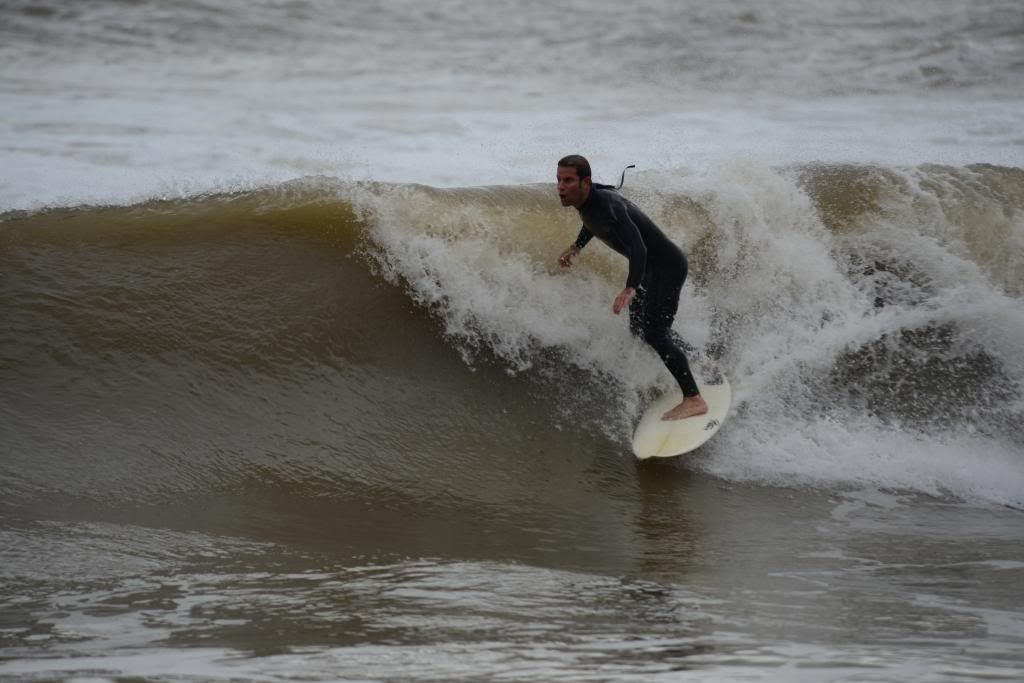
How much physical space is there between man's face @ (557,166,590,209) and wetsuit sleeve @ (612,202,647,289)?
201 millimetres

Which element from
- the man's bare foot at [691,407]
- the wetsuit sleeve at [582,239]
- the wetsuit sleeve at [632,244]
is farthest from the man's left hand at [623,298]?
the man's bare foot at [691,407]

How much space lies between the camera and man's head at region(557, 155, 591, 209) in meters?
5.19

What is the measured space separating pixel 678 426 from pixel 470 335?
1344 millimetres

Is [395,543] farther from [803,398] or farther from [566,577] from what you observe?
[803,398]

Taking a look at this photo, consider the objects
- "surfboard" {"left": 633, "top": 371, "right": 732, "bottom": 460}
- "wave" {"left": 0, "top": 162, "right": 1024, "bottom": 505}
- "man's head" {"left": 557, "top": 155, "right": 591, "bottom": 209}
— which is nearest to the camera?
"man's head" {"left": 557, "top": 155, "right": 591, "bottom": 209}

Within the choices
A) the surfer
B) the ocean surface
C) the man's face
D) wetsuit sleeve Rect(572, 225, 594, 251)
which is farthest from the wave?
the man's face

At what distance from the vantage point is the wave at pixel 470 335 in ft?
17.4

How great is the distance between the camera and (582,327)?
620cm

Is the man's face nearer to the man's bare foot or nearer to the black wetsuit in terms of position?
the black wetsuit

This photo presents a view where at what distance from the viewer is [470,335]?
6.16m

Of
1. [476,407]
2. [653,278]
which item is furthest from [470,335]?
[653,278]

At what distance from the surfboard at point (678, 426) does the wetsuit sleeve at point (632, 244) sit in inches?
31.2

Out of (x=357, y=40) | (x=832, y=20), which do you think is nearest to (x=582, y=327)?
(x=357, y=40)

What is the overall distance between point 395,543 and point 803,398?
9.69 ft
